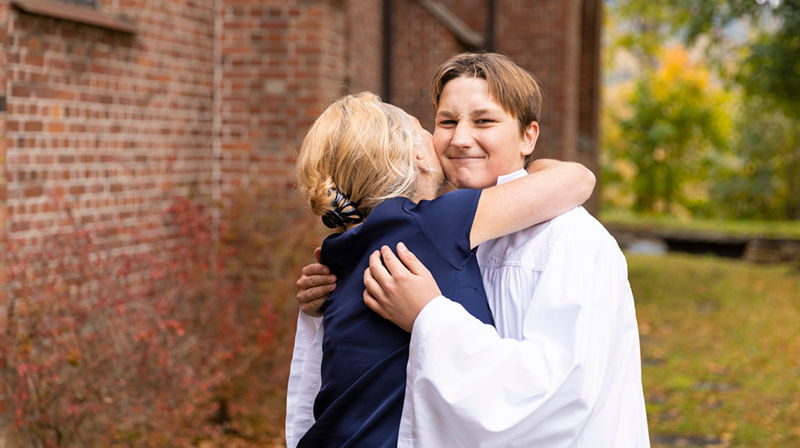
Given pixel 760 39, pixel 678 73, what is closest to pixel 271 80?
pixel 760 39

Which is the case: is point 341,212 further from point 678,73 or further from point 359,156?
point 678,73

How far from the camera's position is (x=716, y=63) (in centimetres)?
1395

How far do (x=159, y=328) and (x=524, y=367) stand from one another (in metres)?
3.43

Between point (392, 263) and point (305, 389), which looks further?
point (305, 389)

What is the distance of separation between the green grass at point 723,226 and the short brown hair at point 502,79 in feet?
60.9

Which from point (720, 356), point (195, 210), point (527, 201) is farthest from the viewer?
point (720, 356)

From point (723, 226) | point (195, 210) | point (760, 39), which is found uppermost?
point (760, 39)

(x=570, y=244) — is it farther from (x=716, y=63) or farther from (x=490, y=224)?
(x=716, y=63)

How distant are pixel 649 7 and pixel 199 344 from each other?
15113mm

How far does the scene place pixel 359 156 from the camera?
1.88 m

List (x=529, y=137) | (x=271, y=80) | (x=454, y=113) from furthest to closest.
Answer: (x=271, y=80), (x=529, y=137), (x=454, y=113)

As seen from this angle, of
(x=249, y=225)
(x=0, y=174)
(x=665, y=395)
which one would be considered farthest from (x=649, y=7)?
(x=0, y=174)

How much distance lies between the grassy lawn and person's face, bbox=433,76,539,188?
4.82 m

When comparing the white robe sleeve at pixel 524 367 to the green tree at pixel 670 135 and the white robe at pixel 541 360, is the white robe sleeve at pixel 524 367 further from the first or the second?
the green tree at pixel 670 135
